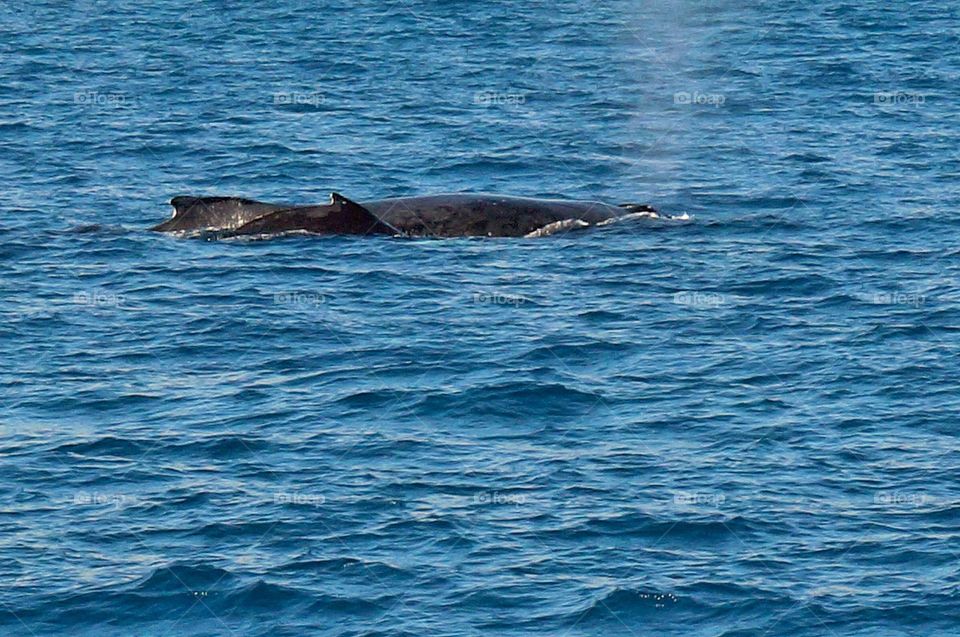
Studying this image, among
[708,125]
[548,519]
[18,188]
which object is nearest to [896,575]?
[548,519]

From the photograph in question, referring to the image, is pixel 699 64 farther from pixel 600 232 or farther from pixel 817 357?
pixel 817 357

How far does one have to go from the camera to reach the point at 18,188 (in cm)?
4644

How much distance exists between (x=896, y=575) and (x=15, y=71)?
152 ft
